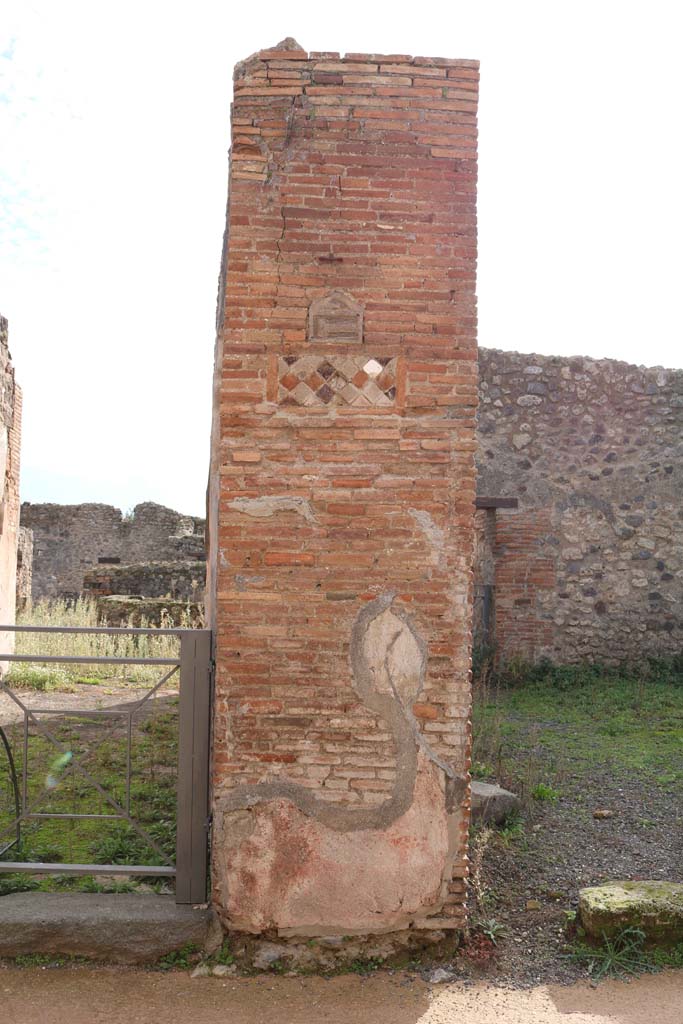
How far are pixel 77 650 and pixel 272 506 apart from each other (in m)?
8.25

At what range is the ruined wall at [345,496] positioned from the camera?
3.61 m

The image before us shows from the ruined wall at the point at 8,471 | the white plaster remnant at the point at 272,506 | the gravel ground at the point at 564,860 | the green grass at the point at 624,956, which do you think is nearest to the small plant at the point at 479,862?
the gravel ground at the point at 564,860

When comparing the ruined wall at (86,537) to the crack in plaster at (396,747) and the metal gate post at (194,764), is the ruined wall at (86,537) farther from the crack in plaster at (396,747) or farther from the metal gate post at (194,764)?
the crack in plaster at (396,747)

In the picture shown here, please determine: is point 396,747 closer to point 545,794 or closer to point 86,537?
point 545,794

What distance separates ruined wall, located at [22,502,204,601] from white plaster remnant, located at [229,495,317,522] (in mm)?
17675

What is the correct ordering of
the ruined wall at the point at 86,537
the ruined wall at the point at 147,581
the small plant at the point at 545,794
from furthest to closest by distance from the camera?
the ruined wall at the point at 86,537 < the ruined wall at the point at 147,581 < the small plant at the point at 545,794

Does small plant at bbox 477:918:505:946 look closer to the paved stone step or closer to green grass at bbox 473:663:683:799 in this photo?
the paved stone step

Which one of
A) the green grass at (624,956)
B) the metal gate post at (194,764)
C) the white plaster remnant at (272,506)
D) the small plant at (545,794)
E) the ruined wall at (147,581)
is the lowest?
the green grass at (624,956)

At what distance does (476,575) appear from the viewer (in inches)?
435

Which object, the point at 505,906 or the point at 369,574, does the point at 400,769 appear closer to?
the point at 369,574

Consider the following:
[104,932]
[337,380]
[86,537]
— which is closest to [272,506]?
[337,380]

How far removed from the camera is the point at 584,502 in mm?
10648

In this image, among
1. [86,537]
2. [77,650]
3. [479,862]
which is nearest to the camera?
[479,862]

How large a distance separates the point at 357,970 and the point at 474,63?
4079 millimetres
